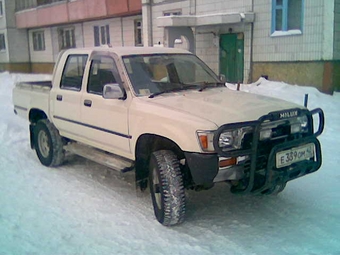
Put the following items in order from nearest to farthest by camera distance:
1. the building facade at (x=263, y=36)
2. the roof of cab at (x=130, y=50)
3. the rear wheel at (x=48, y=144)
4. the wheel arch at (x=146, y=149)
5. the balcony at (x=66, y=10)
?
the wheel arch at (x=146, y=149) → the roof of cab at (x=130, y=50) → the rear wheel at (x=48, y=144) → the building facade at (x=263, y=36) → the balcony at (x=66, y=10)

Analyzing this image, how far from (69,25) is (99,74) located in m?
20.3

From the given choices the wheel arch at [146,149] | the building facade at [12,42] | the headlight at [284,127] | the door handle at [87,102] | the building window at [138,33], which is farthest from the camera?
the building facade at [12,42]

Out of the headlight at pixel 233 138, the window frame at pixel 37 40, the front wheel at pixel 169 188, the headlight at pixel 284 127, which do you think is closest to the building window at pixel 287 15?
the headlight at pixel 284 127

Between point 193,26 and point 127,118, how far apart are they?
35.3 ft

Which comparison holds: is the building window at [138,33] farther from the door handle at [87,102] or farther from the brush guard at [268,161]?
the brush guard at [268,161]

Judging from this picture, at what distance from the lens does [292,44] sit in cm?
1190

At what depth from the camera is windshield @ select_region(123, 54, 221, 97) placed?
435 cm

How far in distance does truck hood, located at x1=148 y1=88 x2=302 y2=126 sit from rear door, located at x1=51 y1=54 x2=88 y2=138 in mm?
1476

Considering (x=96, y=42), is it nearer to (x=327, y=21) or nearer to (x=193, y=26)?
(x=193, y=26)

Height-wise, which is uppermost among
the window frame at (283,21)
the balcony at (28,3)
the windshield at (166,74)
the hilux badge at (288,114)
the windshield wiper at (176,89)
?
the balcony at (28,3)

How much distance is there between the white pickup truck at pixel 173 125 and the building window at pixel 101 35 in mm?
15885

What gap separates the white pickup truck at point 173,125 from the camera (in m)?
3.46

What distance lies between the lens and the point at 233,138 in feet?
11.4

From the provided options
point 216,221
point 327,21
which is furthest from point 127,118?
point 327,21
